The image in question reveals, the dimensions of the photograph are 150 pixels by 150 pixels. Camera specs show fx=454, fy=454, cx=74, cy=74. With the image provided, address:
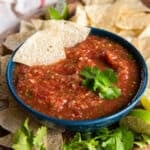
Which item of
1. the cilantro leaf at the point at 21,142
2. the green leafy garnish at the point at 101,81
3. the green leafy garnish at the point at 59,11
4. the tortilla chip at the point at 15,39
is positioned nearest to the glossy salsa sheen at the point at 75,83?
the green leafy garnish at the point at 101,81

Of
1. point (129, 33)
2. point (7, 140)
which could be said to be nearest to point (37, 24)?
point (129, 33)

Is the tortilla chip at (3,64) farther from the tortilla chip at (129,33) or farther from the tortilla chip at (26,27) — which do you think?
the tortilla chip at (129,33)

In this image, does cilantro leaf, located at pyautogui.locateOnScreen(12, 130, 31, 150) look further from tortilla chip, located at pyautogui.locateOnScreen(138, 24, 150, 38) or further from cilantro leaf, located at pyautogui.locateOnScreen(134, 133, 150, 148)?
tortilla chip, located at pyautogui.locateOnScreen(138, 24, 150, 38)

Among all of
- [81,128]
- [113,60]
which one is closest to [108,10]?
[113,60]

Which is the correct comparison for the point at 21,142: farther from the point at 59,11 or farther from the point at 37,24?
the point at 59,11

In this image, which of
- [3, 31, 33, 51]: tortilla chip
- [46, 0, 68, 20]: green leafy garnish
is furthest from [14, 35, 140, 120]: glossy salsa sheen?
[46, 0, 68, 20]: green leafy garnish
